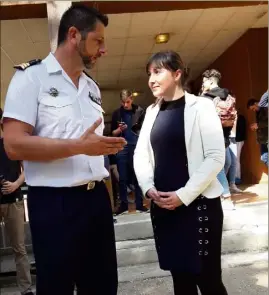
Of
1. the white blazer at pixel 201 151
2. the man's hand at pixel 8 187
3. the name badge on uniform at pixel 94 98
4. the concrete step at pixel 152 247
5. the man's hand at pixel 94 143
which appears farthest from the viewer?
the concrete step at pixel 152 247

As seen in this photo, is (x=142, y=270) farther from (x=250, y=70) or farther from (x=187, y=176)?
(x=250, y=70)

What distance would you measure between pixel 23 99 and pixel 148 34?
587 centimetres

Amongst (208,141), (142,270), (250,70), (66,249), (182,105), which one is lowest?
(142,270)

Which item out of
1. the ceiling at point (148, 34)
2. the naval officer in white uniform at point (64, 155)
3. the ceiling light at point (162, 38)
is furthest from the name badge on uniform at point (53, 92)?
the ceiling light at point (162, 38)

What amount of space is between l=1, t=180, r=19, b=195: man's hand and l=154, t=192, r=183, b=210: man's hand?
204 centimetres

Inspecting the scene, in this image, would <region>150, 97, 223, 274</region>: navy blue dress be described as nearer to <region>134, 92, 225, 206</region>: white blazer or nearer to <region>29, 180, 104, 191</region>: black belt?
<region>134, 92, 225, 206</region>: white blazer

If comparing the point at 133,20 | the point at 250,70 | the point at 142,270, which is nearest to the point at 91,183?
the point at 142,270

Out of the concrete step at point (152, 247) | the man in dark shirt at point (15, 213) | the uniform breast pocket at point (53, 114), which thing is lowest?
the concrete step at point (152, 247)

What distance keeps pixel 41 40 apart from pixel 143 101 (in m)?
6.95

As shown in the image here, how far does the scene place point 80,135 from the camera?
169cm

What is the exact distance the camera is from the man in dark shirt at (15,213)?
3844 millimetres

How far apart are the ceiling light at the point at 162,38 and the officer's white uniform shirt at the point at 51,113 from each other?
569 cm

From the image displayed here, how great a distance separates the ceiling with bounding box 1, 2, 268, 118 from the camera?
6289 mm

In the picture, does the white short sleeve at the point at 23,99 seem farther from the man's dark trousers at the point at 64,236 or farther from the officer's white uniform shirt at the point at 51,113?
the man's dark trousers at the point at 64,236
